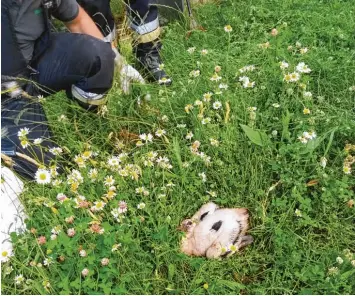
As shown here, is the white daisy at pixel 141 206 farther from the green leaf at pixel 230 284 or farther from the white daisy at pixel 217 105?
the white daisy at pixel 217 105

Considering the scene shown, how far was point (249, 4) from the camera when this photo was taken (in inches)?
153

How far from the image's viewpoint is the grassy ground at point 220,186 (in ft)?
7.52

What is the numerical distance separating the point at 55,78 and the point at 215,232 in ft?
4.14

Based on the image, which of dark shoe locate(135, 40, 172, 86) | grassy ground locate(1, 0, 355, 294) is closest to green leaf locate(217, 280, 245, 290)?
grassy ground locate(1, 0, 355, 294)

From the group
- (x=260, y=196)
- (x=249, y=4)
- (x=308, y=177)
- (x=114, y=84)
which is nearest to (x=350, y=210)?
(x=308, y=177)

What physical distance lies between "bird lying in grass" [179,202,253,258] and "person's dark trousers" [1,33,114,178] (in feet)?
2.84

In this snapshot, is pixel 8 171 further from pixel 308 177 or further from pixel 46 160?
pixel 308 177

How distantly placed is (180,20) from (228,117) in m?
1.53

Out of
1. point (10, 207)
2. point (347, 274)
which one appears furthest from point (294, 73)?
point (10, 207)

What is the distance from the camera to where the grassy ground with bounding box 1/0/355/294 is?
2293mm

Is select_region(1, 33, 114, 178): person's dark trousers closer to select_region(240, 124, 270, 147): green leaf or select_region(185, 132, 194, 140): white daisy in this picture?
select_region(185, 132, 194, 140): white daisy

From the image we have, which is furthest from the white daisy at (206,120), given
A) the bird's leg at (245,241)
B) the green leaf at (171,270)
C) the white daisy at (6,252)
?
the white daisy at (6,252)

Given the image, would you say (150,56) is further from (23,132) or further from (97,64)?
(23,132)

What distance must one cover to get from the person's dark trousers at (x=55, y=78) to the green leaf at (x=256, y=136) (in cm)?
89
